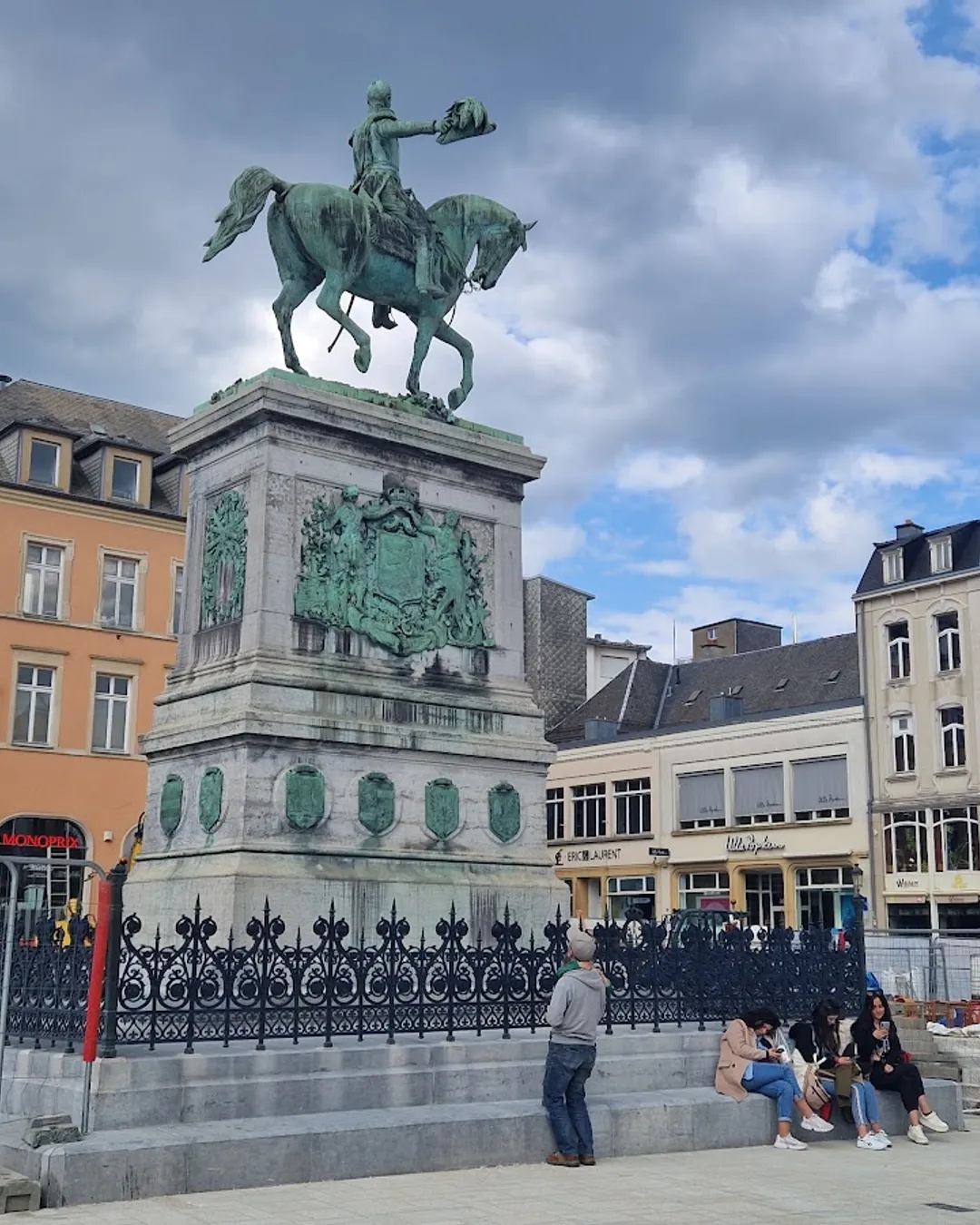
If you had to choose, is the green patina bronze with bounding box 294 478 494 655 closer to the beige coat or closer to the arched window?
the beige coat

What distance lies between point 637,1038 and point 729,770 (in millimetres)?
41280

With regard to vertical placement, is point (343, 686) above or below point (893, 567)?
below

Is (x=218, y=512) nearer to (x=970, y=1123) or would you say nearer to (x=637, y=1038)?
(x=637, y=1038)

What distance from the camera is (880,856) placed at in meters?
48.4

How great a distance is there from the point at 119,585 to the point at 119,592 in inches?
6.8

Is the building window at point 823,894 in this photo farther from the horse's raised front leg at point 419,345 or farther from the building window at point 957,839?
the horse's raised front leg at point 419,345

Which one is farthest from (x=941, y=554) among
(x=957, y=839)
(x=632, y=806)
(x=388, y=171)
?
(x=388, y=171)

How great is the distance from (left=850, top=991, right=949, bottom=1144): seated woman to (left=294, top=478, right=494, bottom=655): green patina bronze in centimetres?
600

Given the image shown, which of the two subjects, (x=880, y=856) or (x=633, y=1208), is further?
(x=880, y=856)

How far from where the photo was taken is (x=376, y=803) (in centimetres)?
1559

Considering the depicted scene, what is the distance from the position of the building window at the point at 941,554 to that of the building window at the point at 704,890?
42.2 feet

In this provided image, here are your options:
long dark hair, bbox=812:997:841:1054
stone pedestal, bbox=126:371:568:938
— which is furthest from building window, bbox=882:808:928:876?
long dark hair, bbox=812:997:841:1054

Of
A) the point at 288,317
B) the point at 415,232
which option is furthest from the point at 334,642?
the point at 415,232

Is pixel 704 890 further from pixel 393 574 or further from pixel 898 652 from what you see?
pixel 393 574
